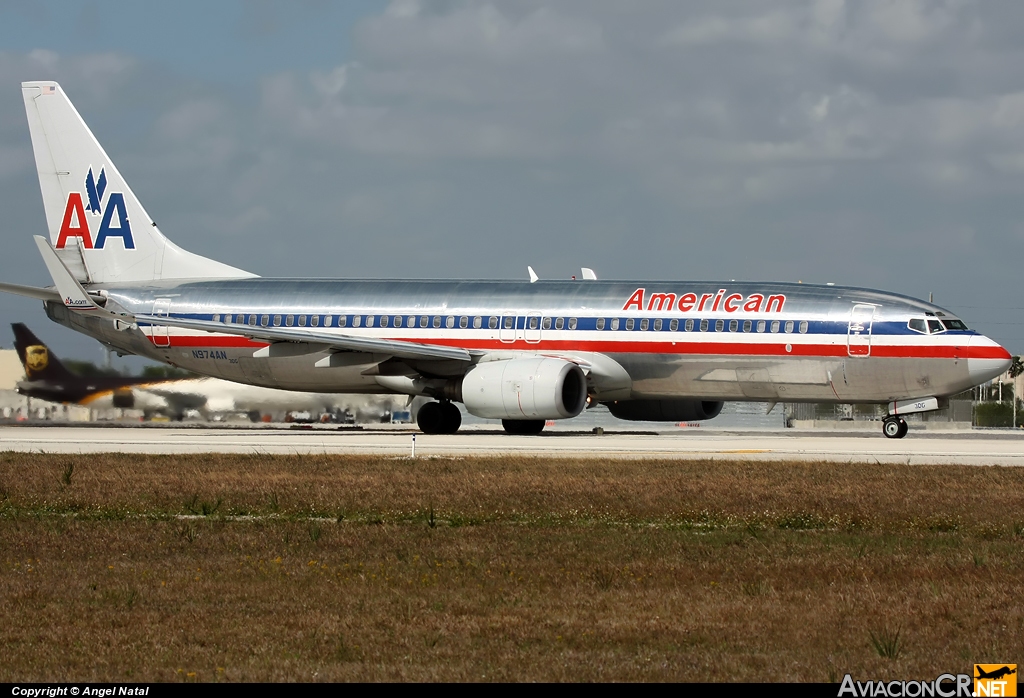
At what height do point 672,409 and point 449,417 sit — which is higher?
point 672,409

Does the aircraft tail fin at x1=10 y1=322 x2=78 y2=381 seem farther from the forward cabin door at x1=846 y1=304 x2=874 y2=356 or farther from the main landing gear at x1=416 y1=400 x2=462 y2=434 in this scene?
the forward cabin door at x1=846 y1=304 x2=874 y2=356

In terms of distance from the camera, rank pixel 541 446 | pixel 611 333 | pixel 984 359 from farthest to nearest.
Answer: pixel 611 333 → pixel 984 359 → pixel 541 446

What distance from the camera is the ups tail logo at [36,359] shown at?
40031 mm

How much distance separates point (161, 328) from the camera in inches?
1505

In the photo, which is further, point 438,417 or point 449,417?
point 449,417

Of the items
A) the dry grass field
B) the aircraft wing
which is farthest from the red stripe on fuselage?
the dry grass field

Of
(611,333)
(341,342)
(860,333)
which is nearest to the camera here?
(860,333)

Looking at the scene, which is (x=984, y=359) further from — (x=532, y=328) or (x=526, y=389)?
(x=532, y=328)

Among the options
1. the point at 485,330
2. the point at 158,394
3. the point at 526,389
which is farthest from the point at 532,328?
the point at 158,394

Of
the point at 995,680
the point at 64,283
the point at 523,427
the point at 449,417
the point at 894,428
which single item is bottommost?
the point at 995,680

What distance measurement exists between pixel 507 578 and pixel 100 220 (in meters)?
32.8

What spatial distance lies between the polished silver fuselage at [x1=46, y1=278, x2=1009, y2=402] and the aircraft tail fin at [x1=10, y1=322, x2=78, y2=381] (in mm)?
1715

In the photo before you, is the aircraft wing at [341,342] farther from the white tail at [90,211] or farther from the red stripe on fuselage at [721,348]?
the white tail at [90,211]

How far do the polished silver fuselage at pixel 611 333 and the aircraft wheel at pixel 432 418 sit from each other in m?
1.14
